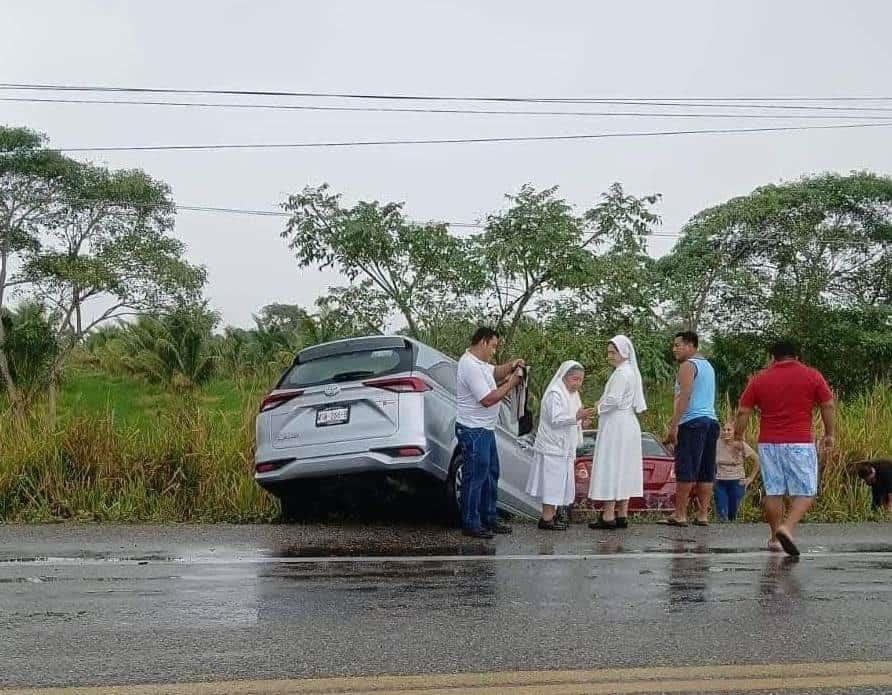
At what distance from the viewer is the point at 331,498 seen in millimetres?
10250

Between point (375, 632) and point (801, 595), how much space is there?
8.30 feet

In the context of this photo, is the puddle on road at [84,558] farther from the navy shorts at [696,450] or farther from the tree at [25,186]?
the tree at [25,186]

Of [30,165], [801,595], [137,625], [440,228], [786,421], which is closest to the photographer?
[137,625]

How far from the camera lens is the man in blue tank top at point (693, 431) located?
999 cm

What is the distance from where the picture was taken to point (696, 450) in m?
10.0

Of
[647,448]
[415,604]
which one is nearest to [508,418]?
[647,448]

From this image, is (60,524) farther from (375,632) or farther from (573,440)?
(375,632)

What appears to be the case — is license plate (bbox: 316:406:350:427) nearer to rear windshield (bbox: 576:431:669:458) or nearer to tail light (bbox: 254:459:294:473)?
tail light (bbox: 254:459:294:473)

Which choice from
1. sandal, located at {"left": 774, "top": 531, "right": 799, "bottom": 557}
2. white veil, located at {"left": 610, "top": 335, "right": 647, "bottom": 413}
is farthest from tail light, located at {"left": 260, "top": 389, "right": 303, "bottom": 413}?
sandal, located at {"left": 774, "top": 531, "right": 799, "bottom": 557}

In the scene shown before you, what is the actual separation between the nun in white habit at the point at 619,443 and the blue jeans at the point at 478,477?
1.00 m

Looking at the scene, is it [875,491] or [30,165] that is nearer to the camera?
[875,491]

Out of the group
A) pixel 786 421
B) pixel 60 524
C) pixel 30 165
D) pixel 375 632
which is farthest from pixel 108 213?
pixel 375 632

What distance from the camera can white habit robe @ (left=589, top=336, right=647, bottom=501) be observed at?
384 inches

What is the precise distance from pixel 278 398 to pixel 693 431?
3.60 m
